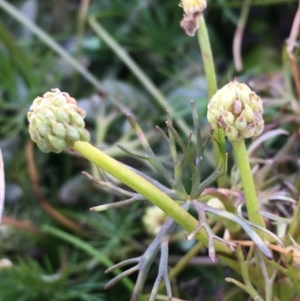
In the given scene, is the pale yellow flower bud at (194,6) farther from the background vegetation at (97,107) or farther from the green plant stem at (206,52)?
the background vegetation at (97,107)

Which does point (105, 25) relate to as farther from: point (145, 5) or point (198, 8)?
point (198, 8)

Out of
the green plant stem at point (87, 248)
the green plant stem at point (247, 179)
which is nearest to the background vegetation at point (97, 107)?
the green plant stem at point (87, 248)

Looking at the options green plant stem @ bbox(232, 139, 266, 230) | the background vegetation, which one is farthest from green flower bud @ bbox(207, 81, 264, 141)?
the background vegetation

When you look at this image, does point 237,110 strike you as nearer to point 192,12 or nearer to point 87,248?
point 192,12

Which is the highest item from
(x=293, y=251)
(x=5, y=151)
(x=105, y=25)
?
(x=105, y=25)

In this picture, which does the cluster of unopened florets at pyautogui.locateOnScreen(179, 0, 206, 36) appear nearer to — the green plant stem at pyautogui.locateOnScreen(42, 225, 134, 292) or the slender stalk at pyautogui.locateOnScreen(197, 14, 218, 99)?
the slender stalk at pyautogui.locateOnScreen(197, 14, 218, 99)

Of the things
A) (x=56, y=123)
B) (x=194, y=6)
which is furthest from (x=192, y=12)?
(x=56, y=123)

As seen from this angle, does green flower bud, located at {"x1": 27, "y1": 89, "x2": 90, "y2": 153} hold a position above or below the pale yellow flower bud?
below

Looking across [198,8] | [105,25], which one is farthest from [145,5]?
Result: [198,8]
